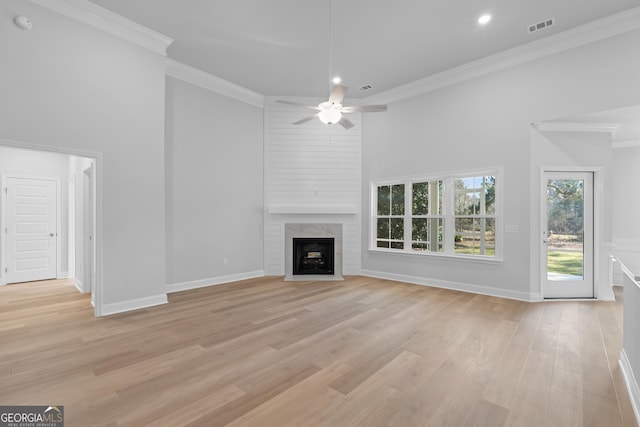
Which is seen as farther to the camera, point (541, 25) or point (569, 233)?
point (569, 233)

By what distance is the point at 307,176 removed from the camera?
625cm

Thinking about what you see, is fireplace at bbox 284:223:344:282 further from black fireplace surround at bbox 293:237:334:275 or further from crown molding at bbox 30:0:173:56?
crown molding at bbox 30:0:173:56

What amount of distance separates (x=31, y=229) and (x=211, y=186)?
3777 millimetres

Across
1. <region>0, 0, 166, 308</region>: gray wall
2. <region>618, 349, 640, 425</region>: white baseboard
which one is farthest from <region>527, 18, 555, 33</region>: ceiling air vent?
<region>0, 0, 166, 308</region>: gray wall

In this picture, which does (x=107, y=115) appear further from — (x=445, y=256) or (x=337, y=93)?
(x=445, y=256)

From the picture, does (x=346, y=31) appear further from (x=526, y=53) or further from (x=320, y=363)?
(x=320, y=363)

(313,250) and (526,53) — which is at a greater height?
(526,53)

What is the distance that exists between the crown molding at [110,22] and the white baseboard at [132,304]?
3543 millimetres

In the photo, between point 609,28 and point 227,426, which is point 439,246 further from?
point 227,426

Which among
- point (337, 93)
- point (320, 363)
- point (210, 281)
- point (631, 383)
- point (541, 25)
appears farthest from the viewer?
point (210, 281)

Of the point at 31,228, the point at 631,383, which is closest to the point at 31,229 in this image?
the point at 31,228

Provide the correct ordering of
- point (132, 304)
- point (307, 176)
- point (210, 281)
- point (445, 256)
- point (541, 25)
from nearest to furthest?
1. point (541, 25)
2. point (132, 304)
3. point (445, 256)
4. point (210, 281)
5. point (307, 176)

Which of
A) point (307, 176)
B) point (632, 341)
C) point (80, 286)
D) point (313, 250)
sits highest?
point (307, 176)

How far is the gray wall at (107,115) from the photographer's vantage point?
310cm
